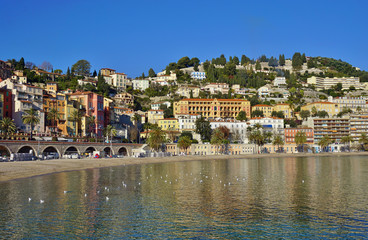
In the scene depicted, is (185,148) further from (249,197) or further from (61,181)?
(249,197)

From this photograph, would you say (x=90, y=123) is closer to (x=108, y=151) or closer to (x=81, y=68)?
(x=108, y=151)

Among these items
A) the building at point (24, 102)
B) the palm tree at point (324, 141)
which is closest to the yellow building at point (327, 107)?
the palm tree at point (324, 141)

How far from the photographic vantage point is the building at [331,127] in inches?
5463

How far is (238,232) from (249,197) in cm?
1151

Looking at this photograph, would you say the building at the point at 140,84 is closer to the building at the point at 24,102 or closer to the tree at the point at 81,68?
the tree at the point at 81,68

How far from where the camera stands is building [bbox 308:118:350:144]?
5463 inches

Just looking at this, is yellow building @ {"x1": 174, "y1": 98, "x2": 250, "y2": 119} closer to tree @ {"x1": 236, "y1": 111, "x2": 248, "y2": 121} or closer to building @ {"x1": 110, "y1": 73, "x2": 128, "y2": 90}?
tree @ {"x1": 236, "y1": 111, "x2": 248, "y2": 121}

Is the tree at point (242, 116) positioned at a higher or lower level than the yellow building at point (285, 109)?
lower

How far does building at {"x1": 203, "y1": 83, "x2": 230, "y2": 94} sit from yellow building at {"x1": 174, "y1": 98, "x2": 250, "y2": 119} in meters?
27.8

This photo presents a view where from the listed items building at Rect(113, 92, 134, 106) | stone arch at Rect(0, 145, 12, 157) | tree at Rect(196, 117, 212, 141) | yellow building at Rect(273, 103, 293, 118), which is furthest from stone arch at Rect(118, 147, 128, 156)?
yellow building at Rect(273, 103, 293, 118)

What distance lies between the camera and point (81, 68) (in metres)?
185

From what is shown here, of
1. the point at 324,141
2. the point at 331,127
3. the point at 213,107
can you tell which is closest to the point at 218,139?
the point at 213,107

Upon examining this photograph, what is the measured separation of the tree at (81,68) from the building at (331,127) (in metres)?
108

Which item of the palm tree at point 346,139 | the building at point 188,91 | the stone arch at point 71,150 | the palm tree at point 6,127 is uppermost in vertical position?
the building at point 188,91
